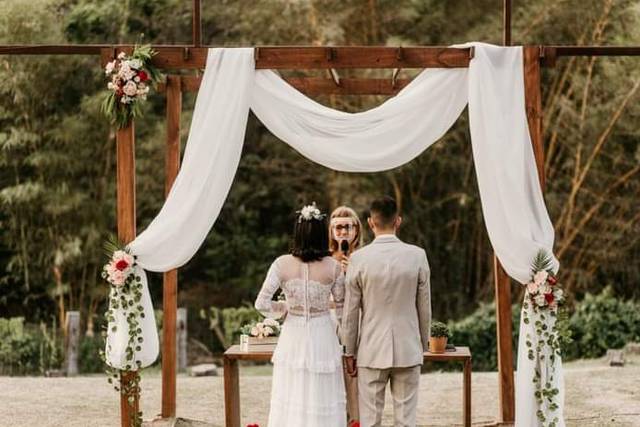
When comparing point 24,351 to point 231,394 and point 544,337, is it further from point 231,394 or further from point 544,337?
point 544,337

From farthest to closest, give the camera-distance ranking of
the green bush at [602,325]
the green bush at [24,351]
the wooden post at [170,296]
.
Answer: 1. the green bush at [24,351]
2. the green bush at [602,325]
3. the wooden post at [170,296]

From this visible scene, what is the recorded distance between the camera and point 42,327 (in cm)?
1303

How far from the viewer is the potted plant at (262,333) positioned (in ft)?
21.3

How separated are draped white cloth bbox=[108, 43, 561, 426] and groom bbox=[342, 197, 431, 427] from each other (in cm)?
87

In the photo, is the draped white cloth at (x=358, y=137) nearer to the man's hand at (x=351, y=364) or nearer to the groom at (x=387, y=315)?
the groom at (x=387, y=315)

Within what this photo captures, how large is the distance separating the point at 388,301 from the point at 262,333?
4.64 ft

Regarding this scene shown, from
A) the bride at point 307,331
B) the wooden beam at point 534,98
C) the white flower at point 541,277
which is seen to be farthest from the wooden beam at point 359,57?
the white flower at point 541,277

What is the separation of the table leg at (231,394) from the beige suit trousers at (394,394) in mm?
1284

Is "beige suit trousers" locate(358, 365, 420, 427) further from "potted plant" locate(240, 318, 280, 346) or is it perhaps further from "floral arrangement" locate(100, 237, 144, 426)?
"floral arrangement" locate(100, 237, 144, 426)

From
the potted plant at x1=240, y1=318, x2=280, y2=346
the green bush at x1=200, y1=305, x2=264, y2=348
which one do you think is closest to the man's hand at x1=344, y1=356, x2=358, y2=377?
the potted plant at x1=240, y1=318, x2=280, y2=346

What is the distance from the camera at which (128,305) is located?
241 inches

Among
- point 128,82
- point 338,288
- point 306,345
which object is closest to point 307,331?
point 306,345

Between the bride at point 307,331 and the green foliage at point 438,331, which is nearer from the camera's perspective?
the bride at point 307,331

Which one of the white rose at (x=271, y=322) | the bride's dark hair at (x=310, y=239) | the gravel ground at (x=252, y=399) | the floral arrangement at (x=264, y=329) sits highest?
the bride's dark hair at (x=310, y=239)
